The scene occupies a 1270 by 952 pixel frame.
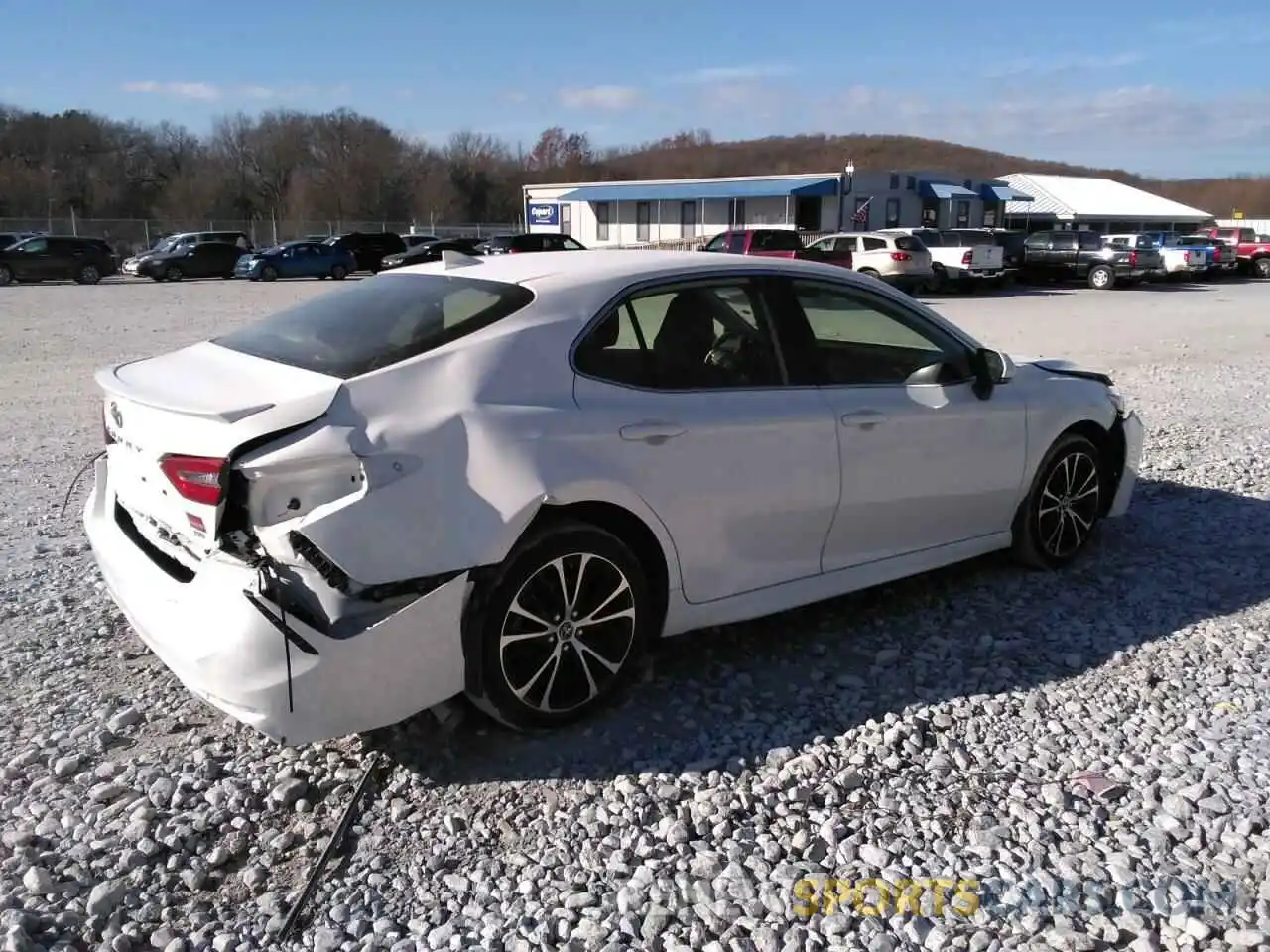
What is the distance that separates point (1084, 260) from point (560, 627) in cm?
3317

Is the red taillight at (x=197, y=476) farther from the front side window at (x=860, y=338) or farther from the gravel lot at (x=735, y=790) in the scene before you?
the front side window at (x=860, y=338)

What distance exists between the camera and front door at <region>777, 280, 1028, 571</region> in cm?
438

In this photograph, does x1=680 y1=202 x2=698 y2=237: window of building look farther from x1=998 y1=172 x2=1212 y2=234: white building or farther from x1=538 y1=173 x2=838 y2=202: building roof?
x1=998 y1=172 x2=1212 y2=234: white building

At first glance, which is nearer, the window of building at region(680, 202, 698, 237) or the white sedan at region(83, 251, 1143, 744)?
the white sedan at region(83, 251, 1143, 744)

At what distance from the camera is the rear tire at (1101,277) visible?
32.3 meters

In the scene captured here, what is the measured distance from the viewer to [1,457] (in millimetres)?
7797

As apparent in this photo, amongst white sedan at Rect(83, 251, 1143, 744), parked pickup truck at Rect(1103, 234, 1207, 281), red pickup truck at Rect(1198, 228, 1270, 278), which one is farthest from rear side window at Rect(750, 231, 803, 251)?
white sedan at Rect(83, 251, 1143, 744)

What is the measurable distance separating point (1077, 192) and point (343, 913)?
72.6m

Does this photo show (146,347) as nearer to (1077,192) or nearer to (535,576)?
(535,576)

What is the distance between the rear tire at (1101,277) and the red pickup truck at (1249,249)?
8.08 metres

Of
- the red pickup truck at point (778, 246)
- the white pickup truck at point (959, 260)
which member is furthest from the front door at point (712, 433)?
the white pickup truck at point (959, 260)

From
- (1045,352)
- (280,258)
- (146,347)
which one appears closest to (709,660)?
(1045,352)

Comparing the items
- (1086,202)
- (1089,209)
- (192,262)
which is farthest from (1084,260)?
(1086,202)

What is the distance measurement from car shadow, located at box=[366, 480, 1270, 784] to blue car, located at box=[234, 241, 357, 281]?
116 ft
